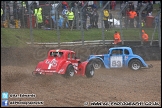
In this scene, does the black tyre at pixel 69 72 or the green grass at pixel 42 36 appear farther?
the green grass at pixel 42 36

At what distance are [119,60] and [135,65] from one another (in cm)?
70

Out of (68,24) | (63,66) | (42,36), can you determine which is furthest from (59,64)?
(68,24)

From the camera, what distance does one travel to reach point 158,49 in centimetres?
2067

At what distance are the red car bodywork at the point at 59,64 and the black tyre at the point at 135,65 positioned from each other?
3.54 meters

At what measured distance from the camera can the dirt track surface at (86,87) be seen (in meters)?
9.68

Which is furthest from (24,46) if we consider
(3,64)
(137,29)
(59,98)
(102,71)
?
(59,98)

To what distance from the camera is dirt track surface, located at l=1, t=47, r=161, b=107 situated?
9.68 meters

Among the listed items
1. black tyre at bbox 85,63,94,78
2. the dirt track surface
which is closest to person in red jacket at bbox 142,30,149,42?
the dirt track surface

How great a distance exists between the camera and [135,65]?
17078mm

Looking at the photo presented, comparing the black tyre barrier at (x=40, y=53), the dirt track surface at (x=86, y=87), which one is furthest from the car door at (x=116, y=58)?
the black tyre barrier at (x=40, y=53)

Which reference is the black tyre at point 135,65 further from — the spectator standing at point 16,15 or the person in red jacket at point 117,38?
the spectator standing at point 16,15

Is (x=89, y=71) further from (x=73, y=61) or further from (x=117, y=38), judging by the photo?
(x=117, y=38)

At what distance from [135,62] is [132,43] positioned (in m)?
3.56

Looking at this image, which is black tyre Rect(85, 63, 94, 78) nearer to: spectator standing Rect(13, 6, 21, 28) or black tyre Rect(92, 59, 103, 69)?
black tyre Rect(92, 59, 103, 69)
